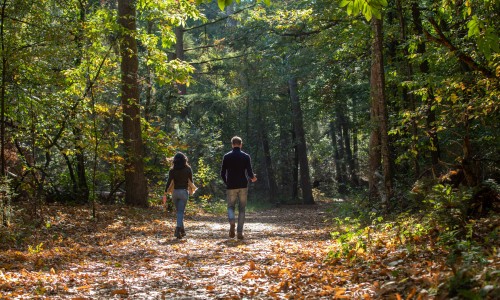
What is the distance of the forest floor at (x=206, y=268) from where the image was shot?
5.08 metres

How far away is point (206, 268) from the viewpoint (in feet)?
23.7

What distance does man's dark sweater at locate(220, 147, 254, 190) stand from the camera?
35.6ft

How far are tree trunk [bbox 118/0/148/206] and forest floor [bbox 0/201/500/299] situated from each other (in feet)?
16.3

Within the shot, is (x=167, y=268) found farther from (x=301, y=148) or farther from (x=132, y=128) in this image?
(x=301, y=148)

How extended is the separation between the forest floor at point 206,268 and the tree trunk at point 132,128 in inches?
195

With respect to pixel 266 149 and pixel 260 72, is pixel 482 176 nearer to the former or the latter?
pixel 260 72

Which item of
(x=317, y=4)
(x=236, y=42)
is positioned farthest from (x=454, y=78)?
(x=236, y=42)

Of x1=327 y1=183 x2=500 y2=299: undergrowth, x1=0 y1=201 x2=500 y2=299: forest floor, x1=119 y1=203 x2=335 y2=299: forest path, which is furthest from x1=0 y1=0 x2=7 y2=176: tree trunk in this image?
x1=327 y1=183 x2=500 y2=299: undergrowth

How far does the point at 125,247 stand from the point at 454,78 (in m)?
6.82

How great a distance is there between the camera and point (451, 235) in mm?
5770

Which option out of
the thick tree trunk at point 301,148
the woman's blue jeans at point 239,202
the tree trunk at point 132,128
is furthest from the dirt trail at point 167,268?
the thick tree trunk at point 301,148

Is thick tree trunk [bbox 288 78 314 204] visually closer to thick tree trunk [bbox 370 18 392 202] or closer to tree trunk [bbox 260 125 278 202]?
tree trunk [bbox 260 125 278 202]

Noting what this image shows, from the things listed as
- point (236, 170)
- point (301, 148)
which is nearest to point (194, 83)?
point (236, 170)

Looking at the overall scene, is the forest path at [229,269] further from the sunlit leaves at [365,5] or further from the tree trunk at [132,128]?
the tree trunk at [132,128]
